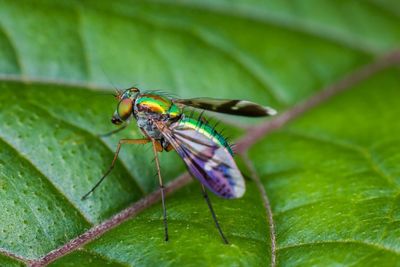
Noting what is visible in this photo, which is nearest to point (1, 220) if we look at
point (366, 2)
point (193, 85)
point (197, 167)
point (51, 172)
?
point (51, 172)

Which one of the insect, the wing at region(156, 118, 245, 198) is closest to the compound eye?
the insect

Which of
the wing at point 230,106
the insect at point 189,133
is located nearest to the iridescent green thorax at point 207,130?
the insect at point 189,133

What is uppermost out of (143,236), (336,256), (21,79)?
(21,79)

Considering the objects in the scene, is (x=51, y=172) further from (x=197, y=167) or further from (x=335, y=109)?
(x=335, y=109)

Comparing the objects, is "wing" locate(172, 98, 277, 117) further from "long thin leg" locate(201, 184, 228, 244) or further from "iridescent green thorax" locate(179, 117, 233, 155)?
"long thin leg" locate(201, 184, 228, 244)

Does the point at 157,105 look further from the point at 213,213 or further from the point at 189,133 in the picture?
the point at 213,213

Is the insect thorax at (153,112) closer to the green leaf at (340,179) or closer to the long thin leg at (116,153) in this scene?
the long thin leg at (116,153)

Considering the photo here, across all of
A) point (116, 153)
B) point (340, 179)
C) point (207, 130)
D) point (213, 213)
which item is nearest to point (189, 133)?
point (207, 130)
